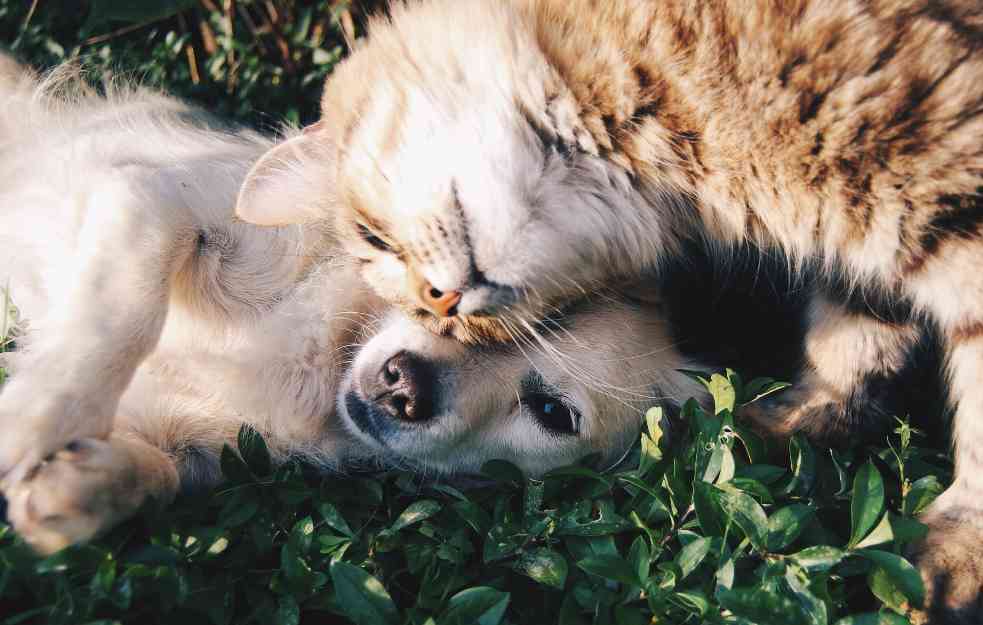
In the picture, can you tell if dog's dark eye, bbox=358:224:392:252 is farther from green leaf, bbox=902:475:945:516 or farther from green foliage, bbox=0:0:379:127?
green foliage, bbox=0:0:379:127

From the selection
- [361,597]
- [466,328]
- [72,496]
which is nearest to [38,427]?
[72,496]

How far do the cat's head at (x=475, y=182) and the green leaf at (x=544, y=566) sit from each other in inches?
21.0

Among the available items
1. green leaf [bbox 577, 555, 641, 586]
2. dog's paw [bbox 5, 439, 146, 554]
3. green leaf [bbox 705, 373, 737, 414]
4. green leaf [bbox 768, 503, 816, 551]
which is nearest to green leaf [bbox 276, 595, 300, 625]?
dog's paw [bbox 5, 439, 146, 554]

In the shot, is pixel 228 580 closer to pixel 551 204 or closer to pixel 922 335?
pixel 551 204

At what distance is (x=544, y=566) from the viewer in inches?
71.2

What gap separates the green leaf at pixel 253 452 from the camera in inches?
82.6

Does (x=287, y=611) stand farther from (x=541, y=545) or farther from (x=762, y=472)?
(x=762, y=472)

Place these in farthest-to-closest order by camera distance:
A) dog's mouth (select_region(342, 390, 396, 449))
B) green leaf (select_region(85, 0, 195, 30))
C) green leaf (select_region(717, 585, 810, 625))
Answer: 1. green leaf (select_region(85, 0, 195, 30))
2. dog's mouth (select_region(342, 390, 396, 449))
3. green leaf (select_region(717, 585, 810, 625))

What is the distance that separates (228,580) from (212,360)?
0.72 metres

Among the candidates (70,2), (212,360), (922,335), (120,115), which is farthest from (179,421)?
(70,2)

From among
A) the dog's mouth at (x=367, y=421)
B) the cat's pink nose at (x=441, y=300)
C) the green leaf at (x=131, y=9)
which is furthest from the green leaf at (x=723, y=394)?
the green leaf at (x=131, y=9)

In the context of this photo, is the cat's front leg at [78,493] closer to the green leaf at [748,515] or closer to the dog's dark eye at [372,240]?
the dog's dark eye at [372,240]

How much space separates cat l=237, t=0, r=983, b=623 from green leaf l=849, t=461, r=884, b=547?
0.17 meters

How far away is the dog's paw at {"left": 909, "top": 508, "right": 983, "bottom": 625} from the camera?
5.75ft
